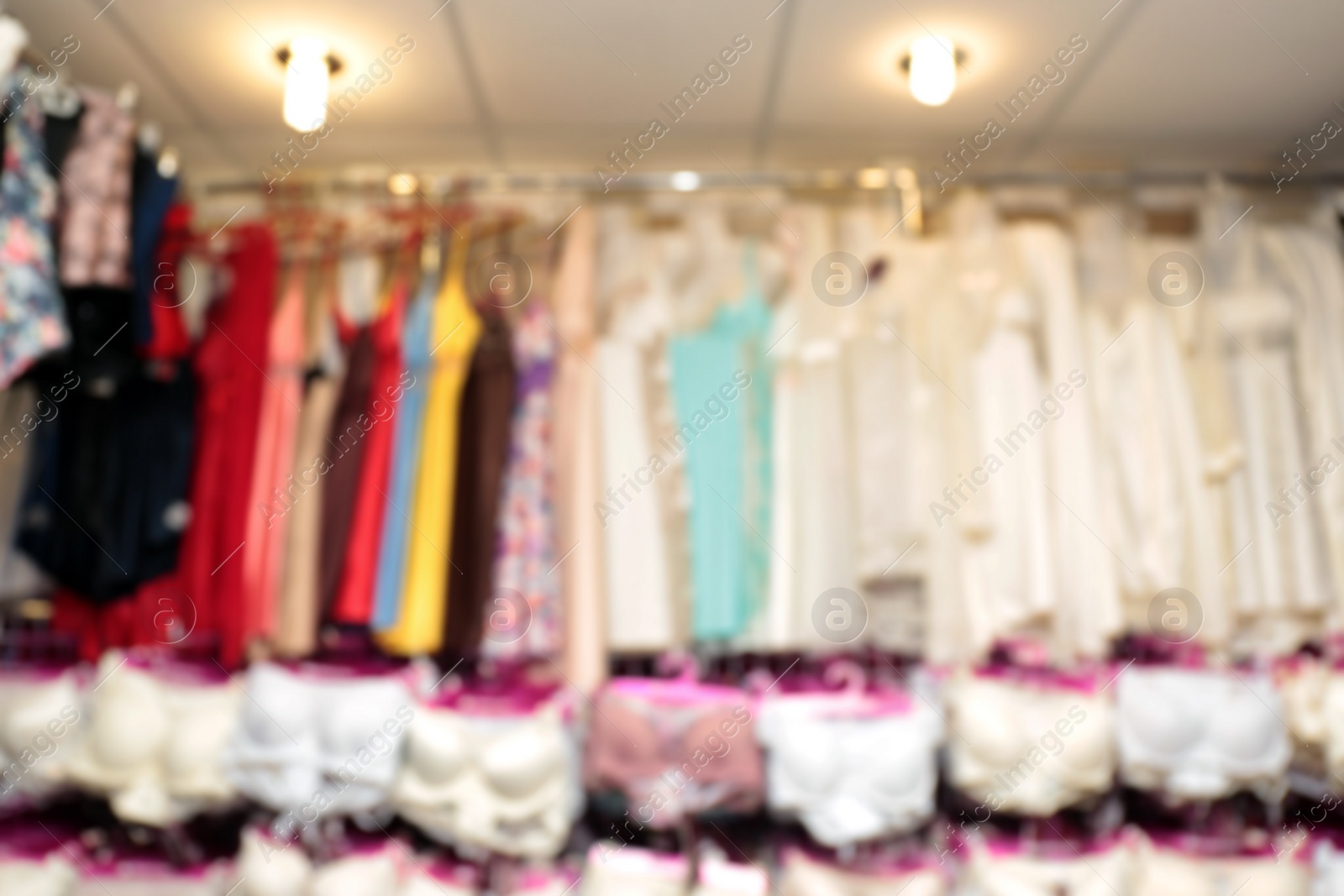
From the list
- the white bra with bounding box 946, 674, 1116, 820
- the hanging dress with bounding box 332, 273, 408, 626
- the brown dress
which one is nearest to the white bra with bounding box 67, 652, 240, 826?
the hanging dress with bounding box 332, 273, 408, 626

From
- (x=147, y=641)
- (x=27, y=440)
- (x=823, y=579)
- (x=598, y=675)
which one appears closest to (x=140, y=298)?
(x=27, y=440)

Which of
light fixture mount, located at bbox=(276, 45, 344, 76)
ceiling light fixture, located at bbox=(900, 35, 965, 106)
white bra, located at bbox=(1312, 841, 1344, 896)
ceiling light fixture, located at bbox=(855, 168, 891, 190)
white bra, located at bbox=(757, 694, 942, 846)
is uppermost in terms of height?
light fixture mount, located at bbox=(276, 45, 344, 76)

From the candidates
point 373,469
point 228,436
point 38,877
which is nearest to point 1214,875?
point 373,469

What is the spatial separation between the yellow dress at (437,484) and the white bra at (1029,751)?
1.30 meters

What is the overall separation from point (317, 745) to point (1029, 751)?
67.0 inches

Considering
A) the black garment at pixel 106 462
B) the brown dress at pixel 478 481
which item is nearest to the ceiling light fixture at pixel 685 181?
the brown dress at pixel 478 481

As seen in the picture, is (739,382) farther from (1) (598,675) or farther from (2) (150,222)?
(2) (150,222)

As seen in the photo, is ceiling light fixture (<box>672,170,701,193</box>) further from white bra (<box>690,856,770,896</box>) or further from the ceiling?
white bra (<box>690,856,770,896</box>)

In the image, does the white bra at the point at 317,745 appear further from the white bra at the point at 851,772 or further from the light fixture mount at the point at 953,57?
the light fixture mount at the point at 953,57

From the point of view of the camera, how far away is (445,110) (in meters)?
2.56

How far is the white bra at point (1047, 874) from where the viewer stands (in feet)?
6.83

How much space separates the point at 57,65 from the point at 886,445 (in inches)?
92.4

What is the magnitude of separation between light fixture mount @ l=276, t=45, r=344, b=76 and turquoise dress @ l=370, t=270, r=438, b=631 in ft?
1.87

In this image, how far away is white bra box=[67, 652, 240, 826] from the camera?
2164 millimetres
